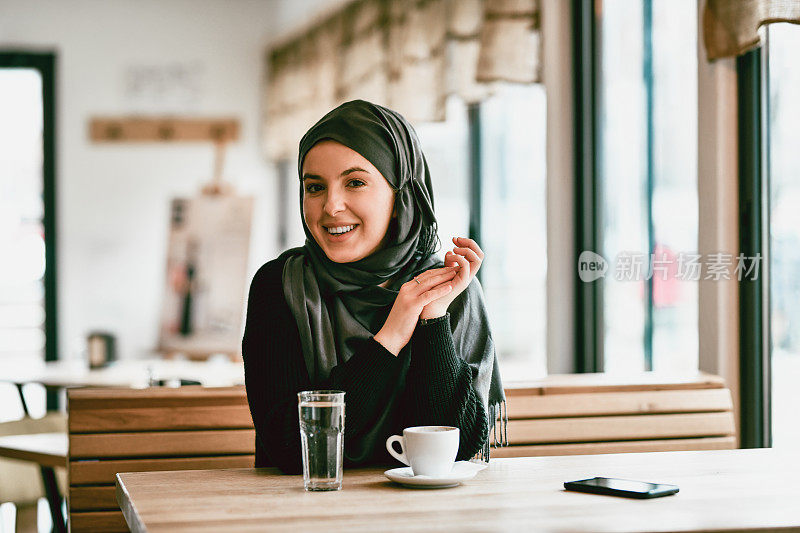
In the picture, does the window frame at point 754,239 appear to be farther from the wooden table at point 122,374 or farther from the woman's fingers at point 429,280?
the wooden table at point 122,374

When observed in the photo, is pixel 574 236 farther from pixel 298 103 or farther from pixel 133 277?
pixel 133 277

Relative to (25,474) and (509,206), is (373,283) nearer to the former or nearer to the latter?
(509,206)

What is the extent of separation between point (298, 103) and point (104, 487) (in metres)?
3.92

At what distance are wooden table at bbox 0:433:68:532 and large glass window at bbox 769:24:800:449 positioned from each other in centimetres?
214

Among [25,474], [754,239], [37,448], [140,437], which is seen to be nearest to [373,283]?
[140,437]

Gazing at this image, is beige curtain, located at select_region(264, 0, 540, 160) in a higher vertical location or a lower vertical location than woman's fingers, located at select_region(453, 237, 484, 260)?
higher

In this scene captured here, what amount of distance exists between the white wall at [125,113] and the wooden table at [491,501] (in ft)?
15.0

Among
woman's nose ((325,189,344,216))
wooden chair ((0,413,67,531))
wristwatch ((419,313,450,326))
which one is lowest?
wooden chair ((0,413,67,531))

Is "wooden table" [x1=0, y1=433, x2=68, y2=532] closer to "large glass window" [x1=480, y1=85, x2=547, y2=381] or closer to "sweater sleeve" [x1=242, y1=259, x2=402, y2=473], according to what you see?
"sweater sleeve" [x1=242, y1=259, x2=402, y2=473]

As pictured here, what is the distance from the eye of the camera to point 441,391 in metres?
1.59

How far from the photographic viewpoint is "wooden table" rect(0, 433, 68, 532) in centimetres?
296

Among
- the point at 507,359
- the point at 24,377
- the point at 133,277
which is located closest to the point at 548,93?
the point at 507,359

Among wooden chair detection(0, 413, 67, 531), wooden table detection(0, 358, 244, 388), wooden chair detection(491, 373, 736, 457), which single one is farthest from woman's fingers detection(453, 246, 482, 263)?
wooden chair detection(0, 413, 67, 531)

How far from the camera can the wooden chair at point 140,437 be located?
2012 mm
